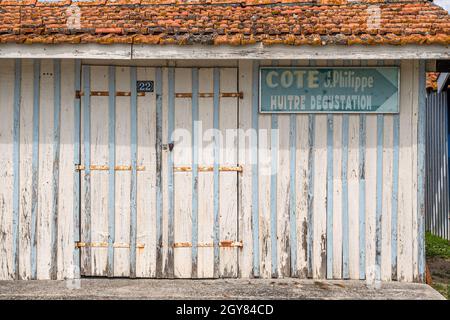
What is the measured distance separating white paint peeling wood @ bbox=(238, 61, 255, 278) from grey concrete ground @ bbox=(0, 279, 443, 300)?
28cm

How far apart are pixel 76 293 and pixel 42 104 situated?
2.25 meters

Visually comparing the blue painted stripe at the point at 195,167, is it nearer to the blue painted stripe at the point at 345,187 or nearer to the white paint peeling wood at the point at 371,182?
the blue painted stripe at the point at 345,187

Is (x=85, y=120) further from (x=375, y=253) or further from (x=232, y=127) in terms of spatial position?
(x=375, y=253)

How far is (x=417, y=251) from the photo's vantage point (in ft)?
22.8

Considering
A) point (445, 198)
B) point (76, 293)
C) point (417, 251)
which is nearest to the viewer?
point (76, 293)

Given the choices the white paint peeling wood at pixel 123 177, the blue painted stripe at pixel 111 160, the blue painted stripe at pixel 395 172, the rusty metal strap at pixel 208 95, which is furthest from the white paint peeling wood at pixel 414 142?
the blue painted stripe at pixel 111 160

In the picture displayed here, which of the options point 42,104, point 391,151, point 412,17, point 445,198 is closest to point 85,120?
point 42,104

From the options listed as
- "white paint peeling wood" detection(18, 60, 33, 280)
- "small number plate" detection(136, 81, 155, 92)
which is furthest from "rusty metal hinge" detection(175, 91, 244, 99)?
"white paint peeling wood" detection(18, 60, 33, 280)

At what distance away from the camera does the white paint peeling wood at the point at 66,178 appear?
7.03 m

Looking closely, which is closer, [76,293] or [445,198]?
[76,293]

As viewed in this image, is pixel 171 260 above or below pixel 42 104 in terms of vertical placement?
below

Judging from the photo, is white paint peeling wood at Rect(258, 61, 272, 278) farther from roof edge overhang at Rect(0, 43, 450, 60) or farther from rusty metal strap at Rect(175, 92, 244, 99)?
roof edge overhang at Rect(0, 43, 450, 60)

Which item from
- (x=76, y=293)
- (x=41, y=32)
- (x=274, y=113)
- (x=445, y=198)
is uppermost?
(x=41, y=32)

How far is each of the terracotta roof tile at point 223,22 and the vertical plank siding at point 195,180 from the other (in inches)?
18.2
